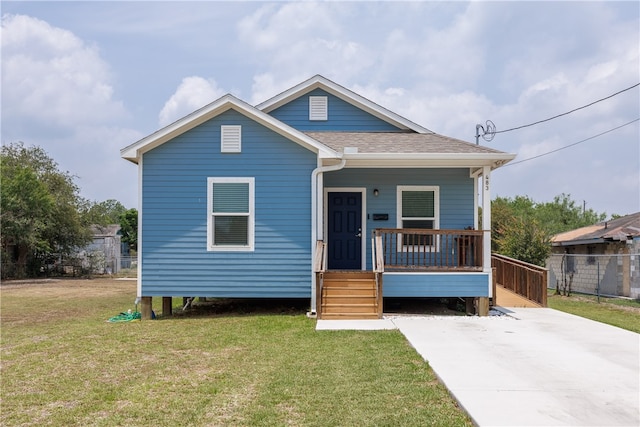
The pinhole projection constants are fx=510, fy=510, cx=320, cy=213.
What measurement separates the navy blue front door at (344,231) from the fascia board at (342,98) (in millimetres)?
2573

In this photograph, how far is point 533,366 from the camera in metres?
5.73

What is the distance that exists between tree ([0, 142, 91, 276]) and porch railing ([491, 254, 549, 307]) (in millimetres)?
21084

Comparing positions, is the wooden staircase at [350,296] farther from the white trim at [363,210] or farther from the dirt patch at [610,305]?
the dirt patch at [610,305]

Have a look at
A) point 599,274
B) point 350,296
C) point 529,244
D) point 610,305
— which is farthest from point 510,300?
point 599,274

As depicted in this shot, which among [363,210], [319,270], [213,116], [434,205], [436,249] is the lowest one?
[319,270]

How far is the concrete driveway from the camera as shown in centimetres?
416

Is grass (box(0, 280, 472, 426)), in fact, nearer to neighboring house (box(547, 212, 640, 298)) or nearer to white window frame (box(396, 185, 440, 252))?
white window frame (box(396, 185, 440, 252))

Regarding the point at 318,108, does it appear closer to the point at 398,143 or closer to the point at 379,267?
the point at 398,143

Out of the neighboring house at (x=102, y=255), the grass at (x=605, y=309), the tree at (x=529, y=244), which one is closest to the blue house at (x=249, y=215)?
the grass at (x=605, y=309)

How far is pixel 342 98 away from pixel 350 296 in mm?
5532

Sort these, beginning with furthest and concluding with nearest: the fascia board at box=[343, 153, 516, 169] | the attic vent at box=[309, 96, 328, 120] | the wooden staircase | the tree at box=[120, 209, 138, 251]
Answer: the tree at box=[120, 209, 138, 251] → the attic vent at box=[309, 96, 328, 120] → the fascia board at box=[343, 153, 516, 169] → the wooden staircase

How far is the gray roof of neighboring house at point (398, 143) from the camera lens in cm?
1049

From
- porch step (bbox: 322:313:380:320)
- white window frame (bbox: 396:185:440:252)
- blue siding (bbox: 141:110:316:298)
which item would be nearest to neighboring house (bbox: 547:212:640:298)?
white window frame (bbox: 396:185:440:252)

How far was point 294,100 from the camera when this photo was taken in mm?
13031
